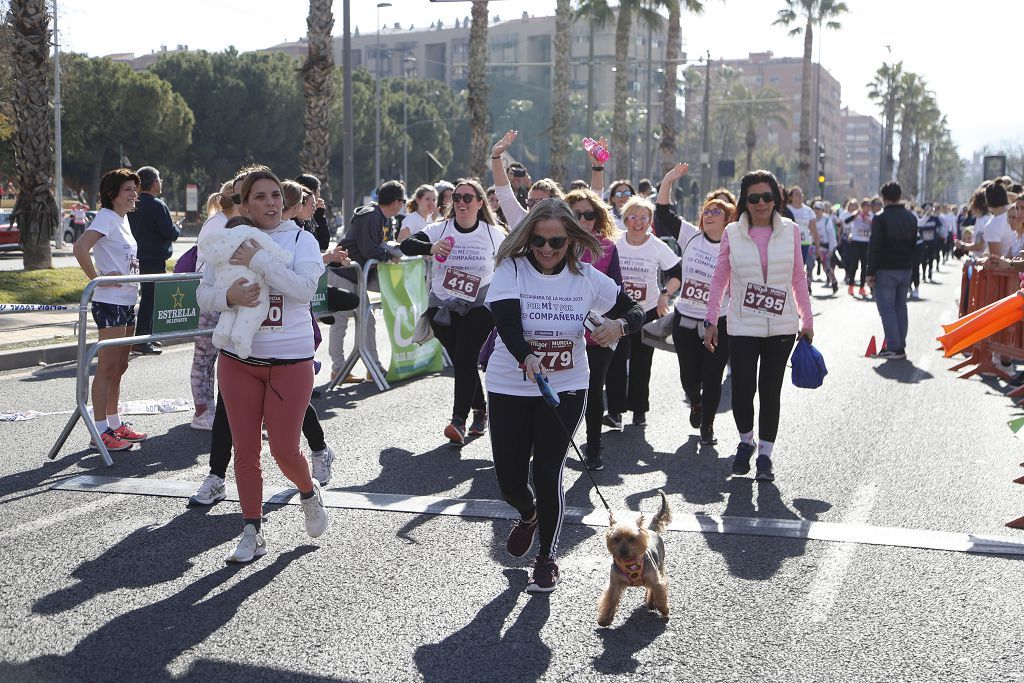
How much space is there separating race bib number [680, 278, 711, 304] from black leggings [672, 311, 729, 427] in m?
0.17

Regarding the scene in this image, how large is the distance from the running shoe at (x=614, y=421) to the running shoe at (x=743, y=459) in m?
1.61

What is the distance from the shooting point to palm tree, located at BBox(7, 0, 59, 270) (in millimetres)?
19312

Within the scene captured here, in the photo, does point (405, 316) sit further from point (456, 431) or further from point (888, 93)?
point (888, 93)

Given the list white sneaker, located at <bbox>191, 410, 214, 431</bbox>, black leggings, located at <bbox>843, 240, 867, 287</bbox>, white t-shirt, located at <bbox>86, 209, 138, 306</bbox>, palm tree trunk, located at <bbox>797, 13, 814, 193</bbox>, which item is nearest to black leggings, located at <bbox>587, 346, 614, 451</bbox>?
white sneaker, located at <bbox>191, 410, 214, 431</bbox>

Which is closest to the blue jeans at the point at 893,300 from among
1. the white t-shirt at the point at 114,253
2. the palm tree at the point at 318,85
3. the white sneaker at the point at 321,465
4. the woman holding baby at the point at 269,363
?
the white sneaker at the point at 321,465

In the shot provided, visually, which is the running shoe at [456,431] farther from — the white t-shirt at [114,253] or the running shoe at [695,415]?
the white t-shirt at [114,253]

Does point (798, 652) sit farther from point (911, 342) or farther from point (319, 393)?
point (911, 342)

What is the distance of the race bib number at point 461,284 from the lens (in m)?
8.51

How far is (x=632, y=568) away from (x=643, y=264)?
4410 mm

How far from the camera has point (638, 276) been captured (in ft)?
28.7

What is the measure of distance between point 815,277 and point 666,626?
98.6 feet

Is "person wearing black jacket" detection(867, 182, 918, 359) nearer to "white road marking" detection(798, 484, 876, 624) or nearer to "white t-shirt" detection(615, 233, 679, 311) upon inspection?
"white t-shirt" detection(615, 233, 679, 311)

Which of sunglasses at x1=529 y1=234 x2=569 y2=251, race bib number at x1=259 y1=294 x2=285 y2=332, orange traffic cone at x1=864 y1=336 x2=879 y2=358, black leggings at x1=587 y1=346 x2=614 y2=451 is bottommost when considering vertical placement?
orange traffic cone at x1=864 y1=336 x2=879 y2=358

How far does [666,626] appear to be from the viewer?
4723 millimetres
